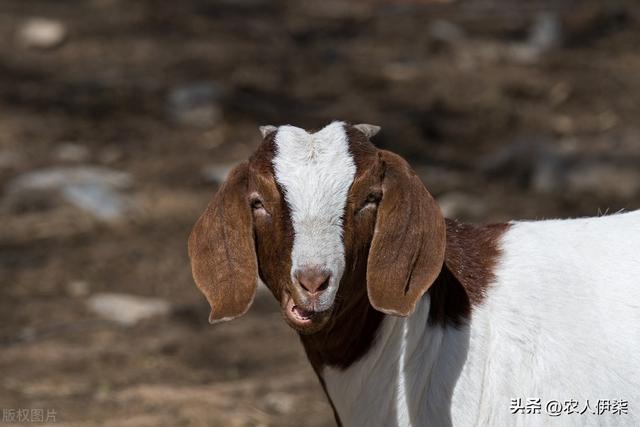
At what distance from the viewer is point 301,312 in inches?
138

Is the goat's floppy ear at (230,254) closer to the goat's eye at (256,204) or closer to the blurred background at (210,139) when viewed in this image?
the goat's eye at (256,204)

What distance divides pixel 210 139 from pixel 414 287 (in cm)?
663

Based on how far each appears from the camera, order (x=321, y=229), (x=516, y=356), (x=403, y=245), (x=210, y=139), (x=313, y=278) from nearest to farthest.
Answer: (x=313, y=278) → (x=321, y=229) → (x=403, y=245) → (x=516, y=356) → (x=210, y=139)

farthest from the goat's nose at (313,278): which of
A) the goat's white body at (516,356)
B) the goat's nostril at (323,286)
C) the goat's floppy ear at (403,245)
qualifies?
the goat's white body at (516,356)

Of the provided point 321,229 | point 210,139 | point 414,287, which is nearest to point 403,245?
point 414,287

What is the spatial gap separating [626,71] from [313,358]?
8.10 meters

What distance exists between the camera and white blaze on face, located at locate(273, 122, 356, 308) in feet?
11.4

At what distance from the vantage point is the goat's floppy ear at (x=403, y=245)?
364 centimetres

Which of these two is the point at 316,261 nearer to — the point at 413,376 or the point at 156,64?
the point at 413,376

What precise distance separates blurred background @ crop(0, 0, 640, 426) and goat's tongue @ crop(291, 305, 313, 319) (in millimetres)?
2702

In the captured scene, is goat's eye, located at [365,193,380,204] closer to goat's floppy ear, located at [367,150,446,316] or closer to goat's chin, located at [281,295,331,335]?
goat's floppy ear, located at [367,150,446,316]

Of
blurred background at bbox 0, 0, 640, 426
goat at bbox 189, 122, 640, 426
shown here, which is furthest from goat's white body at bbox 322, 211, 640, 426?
blurred background at bbox 0, 0, 640, 426

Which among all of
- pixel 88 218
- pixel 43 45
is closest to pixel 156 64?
pixel 43 45

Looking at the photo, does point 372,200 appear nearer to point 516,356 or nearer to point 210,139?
point 516,356
